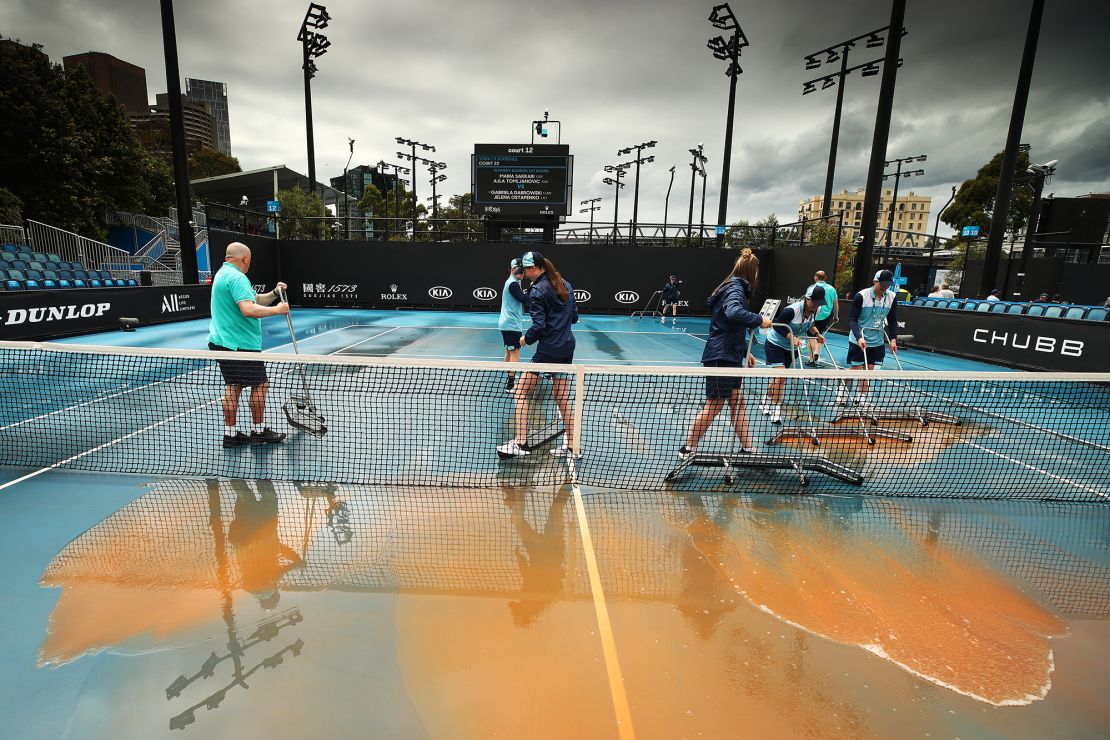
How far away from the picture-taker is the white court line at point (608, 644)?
2.23m

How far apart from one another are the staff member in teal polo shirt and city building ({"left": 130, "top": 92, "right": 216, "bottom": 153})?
33765 millimetres

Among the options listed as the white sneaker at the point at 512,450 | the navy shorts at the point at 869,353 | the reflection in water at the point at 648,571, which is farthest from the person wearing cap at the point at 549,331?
the navy shorts at the point at 869,353

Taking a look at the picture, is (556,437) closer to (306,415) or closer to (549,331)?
(549,331)

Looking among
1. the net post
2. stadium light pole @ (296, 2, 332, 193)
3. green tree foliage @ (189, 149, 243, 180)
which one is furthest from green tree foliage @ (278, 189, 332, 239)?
green tree foliage @ (189, 149, 243, 180)

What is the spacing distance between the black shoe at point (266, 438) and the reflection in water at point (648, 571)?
1019mm

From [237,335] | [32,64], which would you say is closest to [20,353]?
[237,335]

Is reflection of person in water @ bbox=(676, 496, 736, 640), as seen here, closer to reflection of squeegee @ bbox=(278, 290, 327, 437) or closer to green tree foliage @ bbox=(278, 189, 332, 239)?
reflection of squeegee @ bbox=(278, 290, 327, 437)

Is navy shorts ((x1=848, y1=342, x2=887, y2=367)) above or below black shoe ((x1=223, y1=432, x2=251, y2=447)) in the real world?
above

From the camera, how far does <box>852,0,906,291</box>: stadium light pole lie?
527 inches

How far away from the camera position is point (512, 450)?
17.5 feet

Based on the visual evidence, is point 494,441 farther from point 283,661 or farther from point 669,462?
point 283,661

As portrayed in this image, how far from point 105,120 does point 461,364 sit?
34845 millimetres

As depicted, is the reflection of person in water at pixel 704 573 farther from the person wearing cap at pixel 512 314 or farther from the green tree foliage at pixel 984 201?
the green tree foliage at pixel 984 201

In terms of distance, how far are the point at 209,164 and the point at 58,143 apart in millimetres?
48282
